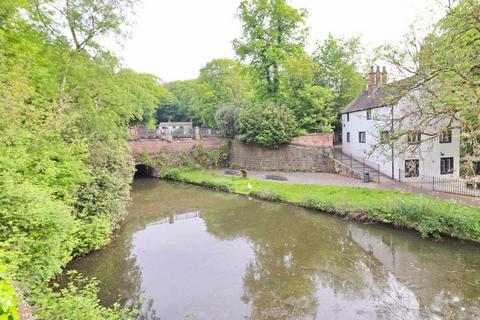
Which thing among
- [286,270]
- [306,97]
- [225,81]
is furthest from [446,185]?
[225,81]

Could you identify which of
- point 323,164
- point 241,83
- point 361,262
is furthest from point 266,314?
point 241,83

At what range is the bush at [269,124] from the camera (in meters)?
24.1

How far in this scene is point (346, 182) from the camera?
19219 millimetres

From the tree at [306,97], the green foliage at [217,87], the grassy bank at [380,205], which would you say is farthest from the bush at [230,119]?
the green foliage at [217,87]

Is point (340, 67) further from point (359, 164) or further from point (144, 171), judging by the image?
point (144, 171)

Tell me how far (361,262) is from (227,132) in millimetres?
20292

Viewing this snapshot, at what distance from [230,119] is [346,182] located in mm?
12666

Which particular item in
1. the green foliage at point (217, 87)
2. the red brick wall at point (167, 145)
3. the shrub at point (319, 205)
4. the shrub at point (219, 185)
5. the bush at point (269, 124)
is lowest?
A: the shrub at point (319, 205)

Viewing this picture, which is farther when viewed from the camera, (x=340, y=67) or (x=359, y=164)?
(x=340, y=67)

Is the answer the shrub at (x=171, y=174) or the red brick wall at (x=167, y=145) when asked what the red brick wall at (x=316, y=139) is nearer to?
the red brick wall at (x=167, y=145)

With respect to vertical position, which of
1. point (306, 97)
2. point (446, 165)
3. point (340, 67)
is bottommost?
point (446, 165)

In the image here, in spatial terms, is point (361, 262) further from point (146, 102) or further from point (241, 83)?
point (241, 83)

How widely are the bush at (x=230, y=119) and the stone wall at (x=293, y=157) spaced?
2.10 meters

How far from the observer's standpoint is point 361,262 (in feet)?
32.9
